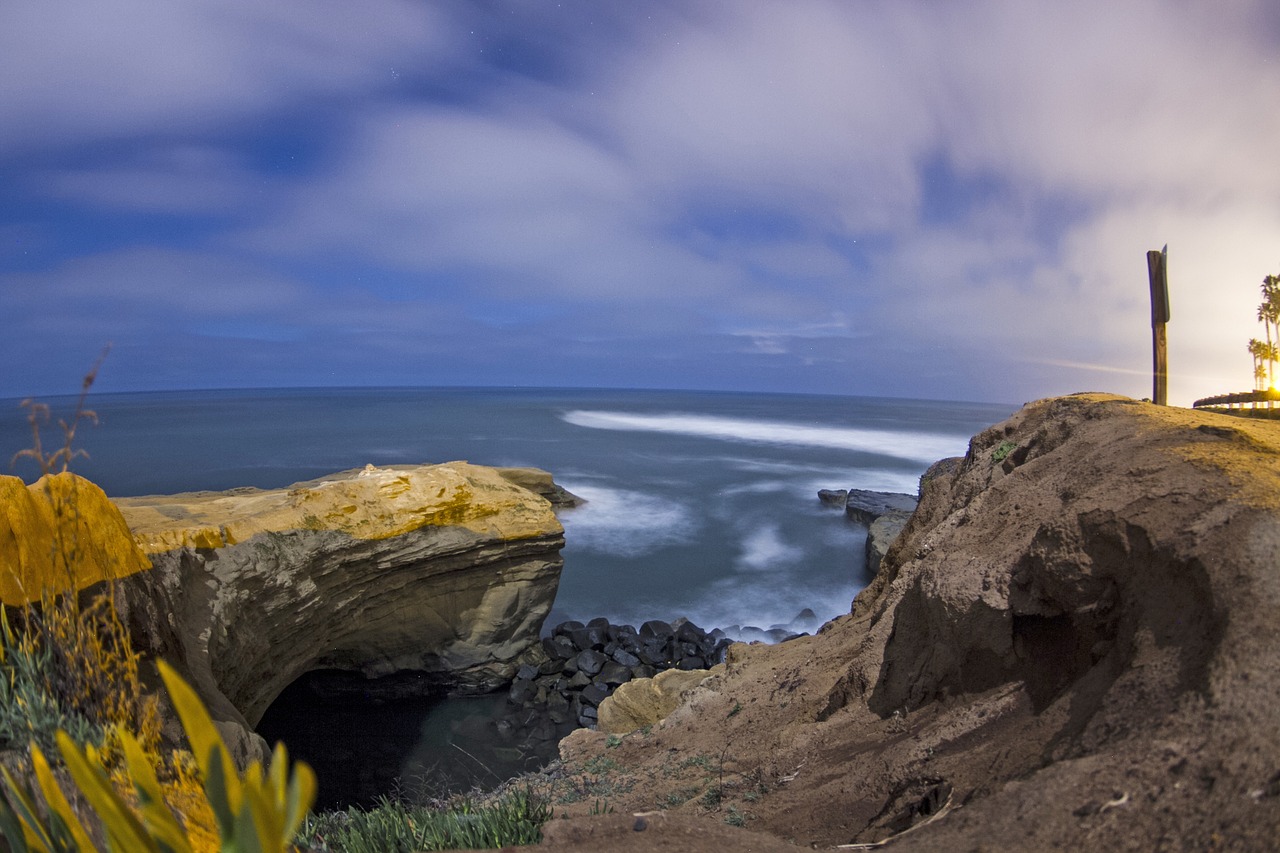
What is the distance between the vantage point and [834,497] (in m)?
30.4

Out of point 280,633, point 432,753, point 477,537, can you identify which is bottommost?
point 432,753

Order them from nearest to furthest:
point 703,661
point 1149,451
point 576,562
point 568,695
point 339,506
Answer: point 1149,451, point 339,506, point 568,695, point 703,661, point 576,562

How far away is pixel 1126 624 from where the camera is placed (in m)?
3.42

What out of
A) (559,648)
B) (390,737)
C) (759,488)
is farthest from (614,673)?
(759,488)

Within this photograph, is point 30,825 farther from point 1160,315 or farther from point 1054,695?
point 1160,315

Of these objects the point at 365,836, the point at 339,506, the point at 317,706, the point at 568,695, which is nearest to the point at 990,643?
the point at 365,836

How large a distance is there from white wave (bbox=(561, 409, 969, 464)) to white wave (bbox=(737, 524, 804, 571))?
27.8m

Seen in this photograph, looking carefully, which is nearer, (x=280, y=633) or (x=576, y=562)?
(x=280, y=633)

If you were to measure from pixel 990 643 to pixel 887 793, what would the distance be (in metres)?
1.22

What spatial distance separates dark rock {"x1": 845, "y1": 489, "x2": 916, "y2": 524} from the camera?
25406 millimetres

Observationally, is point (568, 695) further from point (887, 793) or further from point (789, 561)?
point (789, 561)

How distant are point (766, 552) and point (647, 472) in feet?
53.0

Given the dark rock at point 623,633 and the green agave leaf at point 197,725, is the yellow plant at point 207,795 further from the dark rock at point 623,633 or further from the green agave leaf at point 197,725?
the dark rock at point 623,633

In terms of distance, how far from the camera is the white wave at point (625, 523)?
2359 centimetres
